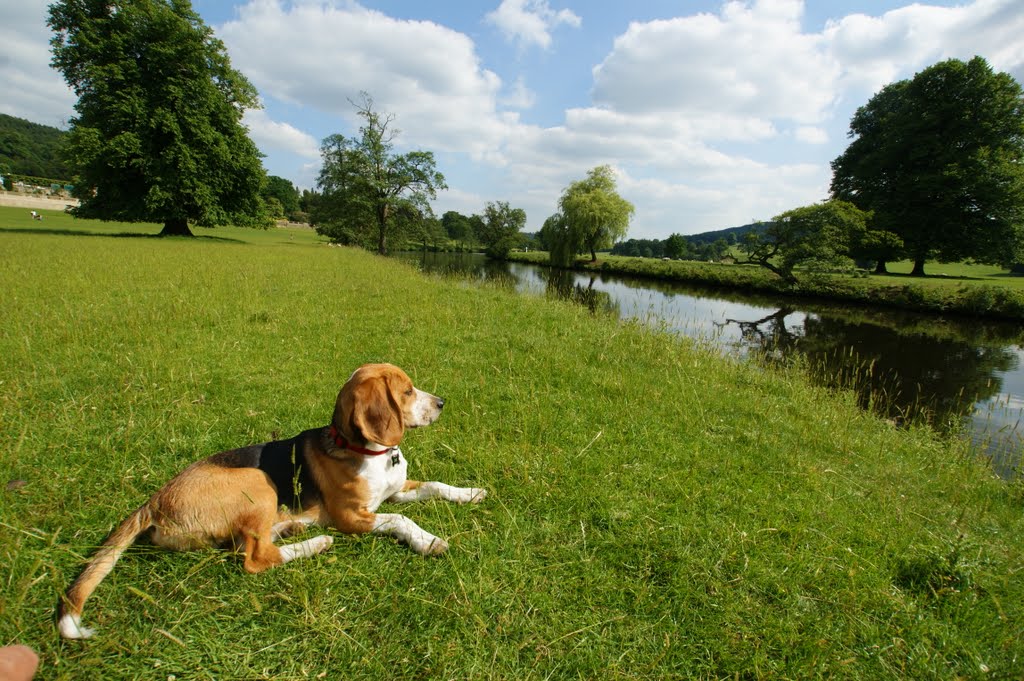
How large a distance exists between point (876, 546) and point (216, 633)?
4307 millimetres

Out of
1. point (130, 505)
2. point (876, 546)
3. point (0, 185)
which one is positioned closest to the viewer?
→ point (130, 505)

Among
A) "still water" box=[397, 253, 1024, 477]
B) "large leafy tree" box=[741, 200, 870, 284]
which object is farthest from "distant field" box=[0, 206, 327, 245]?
"large leafy tree" box=[741, 200, 870, 284]

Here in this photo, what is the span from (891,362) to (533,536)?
15.1m

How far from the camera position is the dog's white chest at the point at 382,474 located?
279 centimetres

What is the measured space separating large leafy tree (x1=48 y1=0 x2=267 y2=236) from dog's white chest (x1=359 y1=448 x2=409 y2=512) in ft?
113

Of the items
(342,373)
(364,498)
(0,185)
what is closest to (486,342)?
(342,373)

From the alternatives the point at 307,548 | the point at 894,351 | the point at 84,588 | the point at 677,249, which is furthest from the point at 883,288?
the point at 677,249

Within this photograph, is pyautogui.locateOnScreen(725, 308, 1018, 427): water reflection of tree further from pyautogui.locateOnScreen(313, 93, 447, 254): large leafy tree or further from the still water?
pyautogui.locateOnScreen(313, 93, 447, 254): large leafy tree

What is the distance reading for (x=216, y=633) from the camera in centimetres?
200

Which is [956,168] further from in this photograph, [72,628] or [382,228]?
[382,228]

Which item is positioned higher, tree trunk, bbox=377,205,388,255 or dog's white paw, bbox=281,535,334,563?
tree trunk, bbox=377,205,388,255

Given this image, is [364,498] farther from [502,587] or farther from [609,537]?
[609,537]

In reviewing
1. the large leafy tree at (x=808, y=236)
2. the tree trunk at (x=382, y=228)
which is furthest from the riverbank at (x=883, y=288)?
the tree trunk at (x=382, y=228)

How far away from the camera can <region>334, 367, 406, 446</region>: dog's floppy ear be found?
271cm
